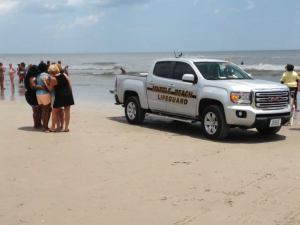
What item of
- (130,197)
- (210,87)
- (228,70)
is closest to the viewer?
(130,197)

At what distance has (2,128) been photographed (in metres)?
11.3

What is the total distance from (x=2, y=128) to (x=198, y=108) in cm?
469

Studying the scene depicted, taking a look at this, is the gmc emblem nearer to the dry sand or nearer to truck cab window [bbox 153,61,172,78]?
the dry sand

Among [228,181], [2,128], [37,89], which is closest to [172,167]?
[228,181]

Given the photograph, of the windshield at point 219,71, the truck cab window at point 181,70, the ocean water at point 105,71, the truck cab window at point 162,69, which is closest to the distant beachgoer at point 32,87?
the truck cab window at point 162,69

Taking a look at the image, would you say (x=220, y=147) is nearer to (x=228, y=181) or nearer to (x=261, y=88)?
(x=261, y=88)

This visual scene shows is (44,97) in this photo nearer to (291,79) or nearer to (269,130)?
(269,130)

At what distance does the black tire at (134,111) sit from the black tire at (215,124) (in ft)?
7.59

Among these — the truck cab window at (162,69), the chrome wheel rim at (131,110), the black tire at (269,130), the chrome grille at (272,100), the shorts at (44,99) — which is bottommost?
the black tire at (269,130)

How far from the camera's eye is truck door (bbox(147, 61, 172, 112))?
11189 millimetres

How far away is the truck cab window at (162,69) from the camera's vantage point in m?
11.4

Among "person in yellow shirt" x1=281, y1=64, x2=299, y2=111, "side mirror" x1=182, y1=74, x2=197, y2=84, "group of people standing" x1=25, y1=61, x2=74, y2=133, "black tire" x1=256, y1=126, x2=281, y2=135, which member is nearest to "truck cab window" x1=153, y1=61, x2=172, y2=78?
"side mirror" x1=182, y1=74, x2=197, y2=84

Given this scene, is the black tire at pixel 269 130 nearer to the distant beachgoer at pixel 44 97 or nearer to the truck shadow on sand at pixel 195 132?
the truck shadow on sand at pixel 195 132

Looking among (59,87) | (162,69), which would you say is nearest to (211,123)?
(162,69)
